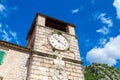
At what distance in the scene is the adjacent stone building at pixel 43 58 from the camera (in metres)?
10.2

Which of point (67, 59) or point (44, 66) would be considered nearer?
point (44, 66)

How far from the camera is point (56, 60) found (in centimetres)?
1173

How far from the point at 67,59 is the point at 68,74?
1.16m

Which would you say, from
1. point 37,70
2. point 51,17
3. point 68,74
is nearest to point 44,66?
point 37,70

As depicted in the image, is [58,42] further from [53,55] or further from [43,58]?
[43,58]

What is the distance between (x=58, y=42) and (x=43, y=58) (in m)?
2.21

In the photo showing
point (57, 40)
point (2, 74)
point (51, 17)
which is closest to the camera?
point (2, 74)

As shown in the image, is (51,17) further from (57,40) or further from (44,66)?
(44,66)

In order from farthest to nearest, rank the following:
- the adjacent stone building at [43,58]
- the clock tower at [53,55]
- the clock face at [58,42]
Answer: the clock face at [58,42] < the clock tower at [53,55] < the adjacent stone building at [43,58]

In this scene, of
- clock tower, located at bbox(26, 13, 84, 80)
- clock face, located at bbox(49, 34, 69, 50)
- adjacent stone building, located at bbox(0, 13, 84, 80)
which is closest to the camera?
adjacent stone building, located at bbox(0, 13, 84, 80)

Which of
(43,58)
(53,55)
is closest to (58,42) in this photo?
(53,55)

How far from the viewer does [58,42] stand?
1317 cm

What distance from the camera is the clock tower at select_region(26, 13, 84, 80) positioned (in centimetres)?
1076

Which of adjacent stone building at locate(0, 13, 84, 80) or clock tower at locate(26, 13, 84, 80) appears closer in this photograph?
adjacent stone building at locate(0, 13, 84, 80)
